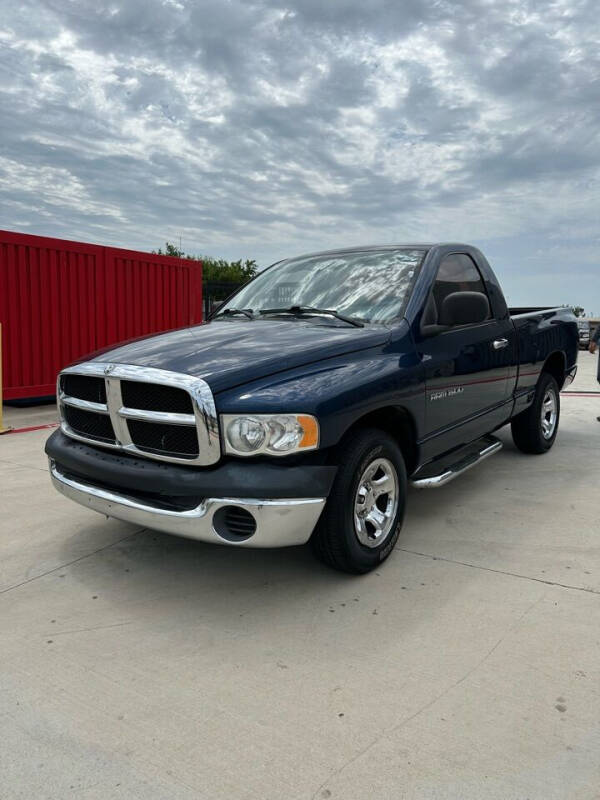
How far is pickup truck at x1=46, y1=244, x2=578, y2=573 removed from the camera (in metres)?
2.67

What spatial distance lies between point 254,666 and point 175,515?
0.73m

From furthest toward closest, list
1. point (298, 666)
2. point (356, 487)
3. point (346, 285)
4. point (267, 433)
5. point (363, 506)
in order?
1. point (346, 285)
2. point (363, 506)
3. point (356, 487)
4. point (267, 433)
5. point (298, 666)

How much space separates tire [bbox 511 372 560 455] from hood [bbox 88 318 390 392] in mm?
2860

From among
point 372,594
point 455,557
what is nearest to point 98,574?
point 372,594

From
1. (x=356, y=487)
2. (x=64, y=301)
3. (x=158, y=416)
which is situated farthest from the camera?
(x=64, y=301)

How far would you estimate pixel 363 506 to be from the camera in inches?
122

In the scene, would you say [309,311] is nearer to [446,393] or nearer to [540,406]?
[446,393]

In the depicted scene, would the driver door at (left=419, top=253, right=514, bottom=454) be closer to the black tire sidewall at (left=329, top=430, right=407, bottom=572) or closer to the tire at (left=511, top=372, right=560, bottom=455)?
the black tire sidewall at (left=329, top=430, right=407, bottom=572)

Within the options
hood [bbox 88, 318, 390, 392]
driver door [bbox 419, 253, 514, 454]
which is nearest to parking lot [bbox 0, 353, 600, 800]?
driver door [bbox 419, 253, 514, 454]

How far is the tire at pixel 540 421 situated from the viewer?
224 inches

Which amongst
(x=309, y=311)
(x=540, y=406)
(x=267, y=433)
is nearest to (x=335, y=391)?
(x=267, y=433)

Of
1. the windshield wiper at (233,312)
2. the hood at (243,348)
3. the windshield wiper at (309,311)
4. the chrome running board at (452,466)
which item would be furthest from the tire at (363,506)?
the windshield wiper at (233,312)

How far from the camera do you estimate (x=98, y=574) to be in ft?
10.7

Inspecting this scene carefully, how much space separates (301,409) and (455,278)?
2.10 m
